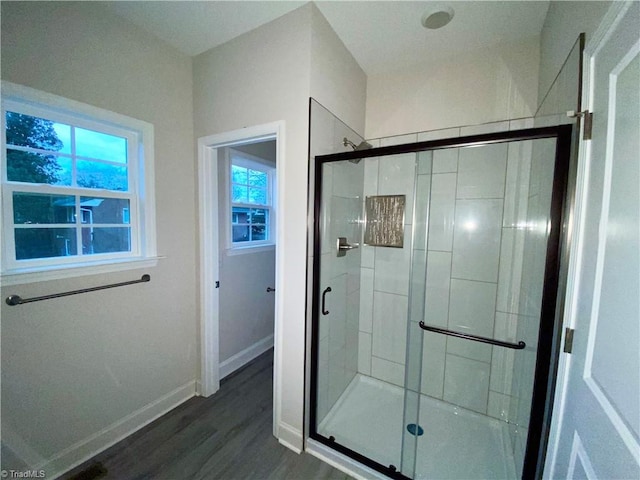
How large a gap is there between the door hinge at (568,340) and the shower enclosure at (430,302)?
0.99ft

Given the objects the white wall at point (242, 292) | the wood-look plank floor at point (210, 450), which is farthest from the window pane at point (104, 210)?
the wood-look plank floor at point (210, 450)

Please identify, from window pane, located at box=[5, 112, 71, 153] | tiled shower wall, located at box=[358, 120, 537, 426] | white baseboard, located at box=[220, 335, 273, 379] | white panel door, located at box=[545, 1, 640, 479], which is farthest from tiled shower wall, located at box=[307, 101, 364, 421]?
window pane, located at box=[5, 112, 71, 153]

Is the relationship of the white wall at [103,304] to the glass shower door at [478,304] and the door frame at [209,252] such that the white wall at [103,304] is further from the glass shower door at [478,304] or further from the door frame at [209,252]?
the glass shower door at [478,304]

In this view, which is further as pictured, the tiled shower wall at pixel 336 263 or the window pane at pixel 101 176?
the tiled shower wall at pixel 336 263

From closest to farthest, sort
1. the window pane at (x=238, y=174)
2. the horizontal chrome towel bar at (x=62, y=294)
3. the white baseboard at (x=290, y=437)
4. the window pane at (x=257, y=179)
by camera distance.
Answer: the horizontal chrome towel bar at (x=62, y=294) → the white baseboard at (x=290, y=437) → the window pane at (x=238, y=174) → the window pane at (x=257, y=179)

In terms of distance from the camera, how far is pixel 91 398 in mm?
1471

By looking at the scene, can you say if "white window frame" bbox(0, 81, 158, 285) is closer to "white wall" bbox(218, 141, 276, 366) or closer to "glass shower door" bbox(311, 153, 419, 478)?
"white wall" bbox(218, 141, 276, 366)

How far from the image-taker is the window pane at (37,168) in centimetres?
→ 121

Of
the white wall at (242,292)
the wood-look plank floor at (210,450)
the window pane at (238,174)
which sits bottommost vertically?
the wood-look plank floor at (210,450)

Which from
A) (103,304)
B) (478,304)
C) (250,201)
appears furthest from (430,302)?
(103,304)

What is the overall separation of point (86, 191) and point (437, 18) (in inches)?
93.5

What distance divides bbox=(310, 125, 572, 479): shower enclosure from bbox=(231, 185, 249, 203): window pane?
121 centimetres

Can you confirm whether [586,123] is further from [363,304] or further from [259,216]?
[259,216]

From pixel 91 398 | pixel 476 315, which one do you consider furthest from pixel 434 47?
pixel 91 398
